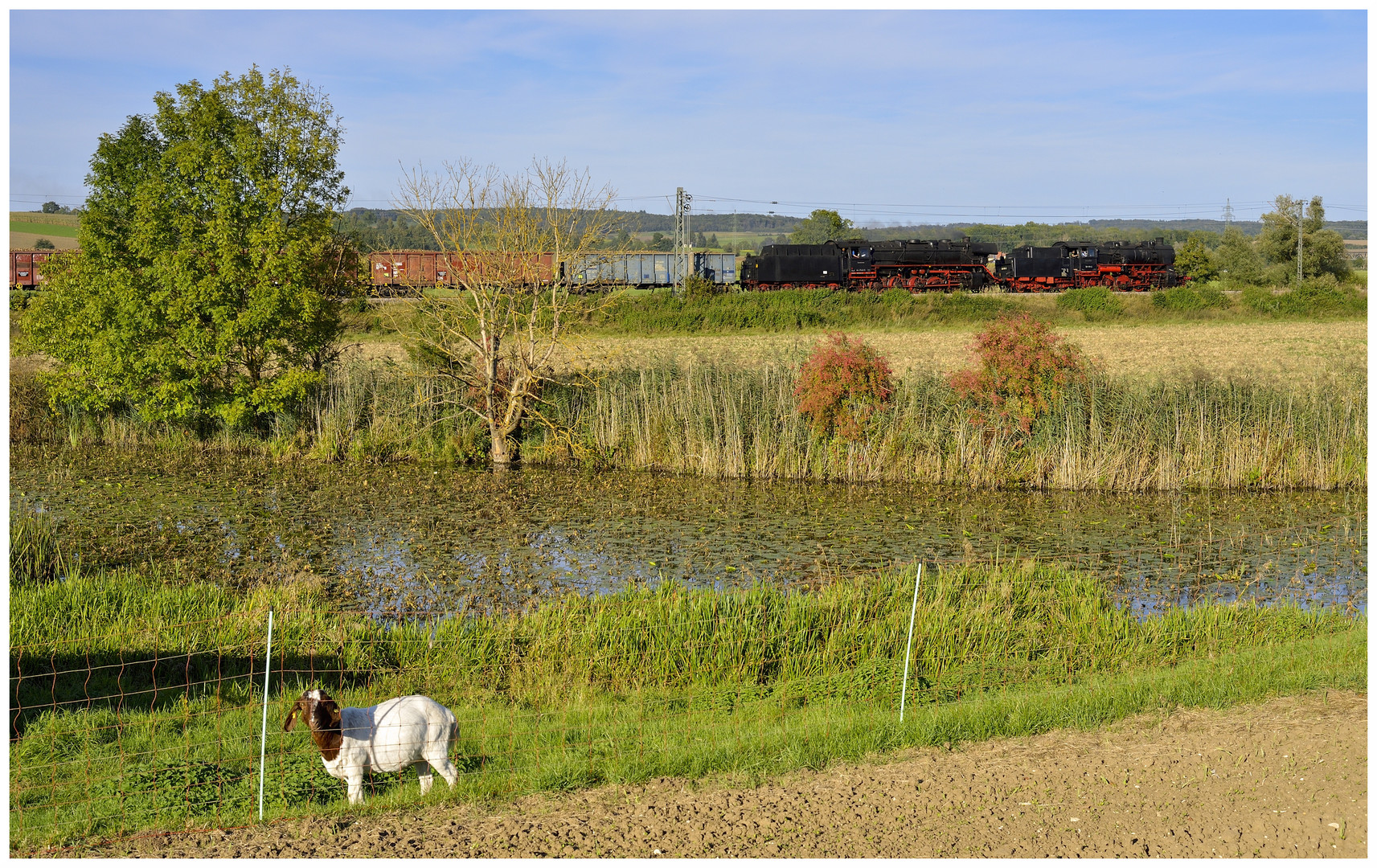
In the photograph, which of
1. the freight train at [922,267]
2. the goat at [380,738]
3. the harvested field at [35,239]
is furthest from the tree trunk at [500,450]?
the harvested field at [35,239]

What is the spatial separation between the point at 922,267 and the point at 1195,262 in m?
21.2

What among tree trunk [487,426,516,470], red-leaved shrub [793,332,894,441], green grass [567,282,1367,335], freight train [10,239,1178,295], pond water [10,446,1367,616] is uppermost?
freight train [10,239,1178,295]

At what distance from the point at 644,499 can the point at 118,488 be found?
7.99m

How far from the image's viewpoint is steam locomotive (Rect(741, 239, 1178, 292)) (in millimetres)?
45812

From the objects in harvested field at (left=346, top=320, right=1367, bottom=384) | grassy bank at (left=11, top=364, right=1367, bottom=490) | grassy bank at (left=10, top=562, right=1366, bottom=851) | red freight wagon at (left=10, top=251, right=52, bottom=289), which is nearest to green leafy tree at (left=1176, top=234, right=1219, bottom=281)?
harvested field at (left=346, top=320, right=1367, bottom=384)

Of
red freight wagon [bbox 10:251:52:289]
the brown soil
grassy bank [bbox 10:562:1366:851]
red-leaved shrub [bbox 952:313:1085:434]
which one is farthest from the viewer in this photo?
red freight wagon [bbox 10:251:52:289]

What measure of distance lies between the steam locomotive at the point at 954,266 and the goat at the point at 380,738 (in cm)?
3993

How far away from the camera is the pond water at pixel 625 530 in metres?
11.3

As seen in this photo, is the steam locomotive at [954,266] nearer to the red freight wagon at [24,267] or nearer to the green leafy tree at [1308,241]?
the green leafy tree at [1308,241]

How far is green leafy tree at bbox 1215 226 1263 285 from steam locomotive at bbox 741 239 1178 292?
26.0 feet

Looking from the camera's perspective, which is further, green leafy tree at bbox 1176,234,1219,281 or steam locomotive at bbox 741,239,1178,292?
green leafy tree at bbox 1176,234,1219,281

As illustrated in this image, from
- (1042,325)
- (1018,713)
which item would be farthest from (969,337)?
(1018,713)

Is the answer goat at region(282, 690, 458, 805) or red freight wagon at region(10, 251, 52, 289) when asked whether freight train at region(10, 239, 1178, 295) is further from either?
goat at region(282, 690, 458, 805)

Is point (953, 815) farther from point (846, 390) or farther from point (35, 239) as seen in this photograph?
point (35, 239)
